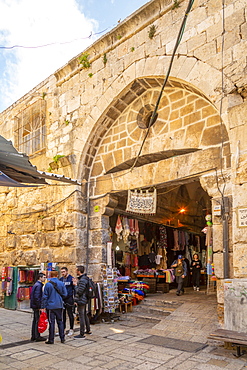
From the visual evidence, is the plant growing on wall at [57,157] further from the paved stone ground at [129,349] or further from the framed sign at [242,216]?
the framed sign at [242,216]

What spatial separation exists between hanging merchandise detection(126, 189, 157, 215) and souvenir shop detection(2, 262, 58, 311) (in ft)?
11.9

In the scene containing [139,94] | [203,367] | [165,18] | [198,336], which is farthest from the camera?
[139,94]

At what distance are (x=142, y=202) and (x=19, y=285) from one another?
4596 mm

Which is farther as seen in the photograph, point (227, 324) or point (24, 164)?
point (24, 164)

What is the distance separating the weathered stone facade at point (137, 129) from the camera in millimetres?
5734

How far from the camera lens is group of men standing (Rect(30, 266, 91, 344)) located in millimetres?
5652

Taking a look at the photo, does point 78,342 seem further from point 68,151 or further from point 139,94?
point 139,94

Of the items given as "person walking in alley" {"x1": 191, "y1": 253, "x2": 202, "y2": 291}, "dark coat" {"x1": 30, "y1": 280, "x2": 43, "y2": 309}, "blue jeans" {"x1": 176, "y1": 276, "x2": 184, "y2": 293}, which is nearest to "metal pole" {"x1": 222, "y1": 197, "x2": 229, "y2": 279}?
"dark coat" {"x1": 30, "y1": 280, "x2": 43, "y2": 309}

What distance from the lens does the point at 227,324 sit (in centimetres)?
482

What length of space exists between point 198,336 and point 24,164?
4.24m

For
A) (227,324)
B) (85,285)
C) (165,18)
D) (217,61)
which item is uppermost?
(165,18)

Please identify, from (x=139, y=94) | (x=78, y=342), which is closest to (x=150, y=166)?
(x=139, y=94)

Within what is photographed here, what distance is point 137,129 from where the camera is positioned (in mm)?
7680

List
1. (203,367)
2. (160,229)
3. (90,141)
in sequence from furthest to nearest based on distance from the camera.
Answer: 1. (160,229)
2. (90,141)
3. (203,367)
